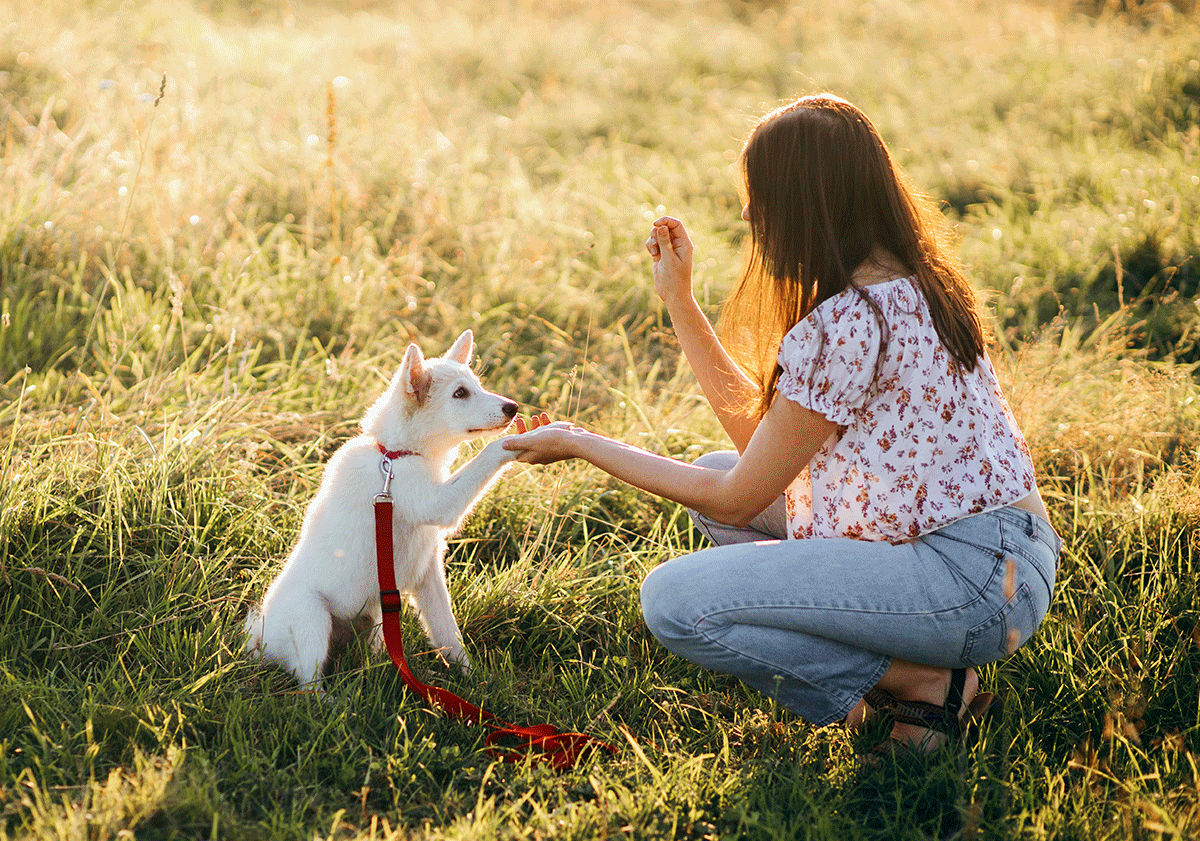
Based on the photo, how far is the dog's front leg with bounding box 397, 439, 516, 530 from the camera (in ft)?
8.37

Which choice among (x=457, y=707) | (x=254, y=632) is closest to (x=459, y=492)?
(x=457, y=707)

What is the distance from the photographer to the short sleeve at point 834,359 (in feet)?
7.14

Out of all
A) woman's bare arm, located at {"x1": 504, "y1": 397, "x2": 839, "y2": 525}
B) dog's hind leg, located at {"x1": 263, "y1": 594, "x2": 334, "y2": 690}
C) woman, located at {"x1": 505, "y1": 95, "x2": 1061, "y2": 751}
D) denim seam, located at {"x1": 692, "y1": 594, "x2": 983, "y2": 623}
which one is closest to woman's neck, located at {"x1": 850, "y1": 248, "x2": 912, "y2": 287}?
woman, located at {"x1": 505, "y1": 95, "x2": 1061, "y2": 751}

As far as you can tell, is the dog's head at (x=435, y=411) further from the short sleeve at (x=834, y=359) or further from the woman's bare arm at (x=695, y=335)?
the short sleeve at (x=834, y=359)

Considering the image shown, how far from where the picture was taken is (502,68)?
838 centimetres

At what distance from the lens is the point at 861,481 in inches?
90.9

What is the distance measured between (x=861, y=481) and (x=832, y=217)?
0.65 meters

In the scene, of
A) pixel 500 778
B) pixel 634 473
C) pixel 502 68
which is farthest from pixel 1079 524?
pixel 502 68

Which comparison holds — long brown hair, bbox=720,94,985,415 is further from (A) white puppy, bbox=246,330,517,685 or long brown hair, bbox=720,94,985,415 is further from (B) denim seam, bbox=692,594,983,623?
(A) white puppy, bbox=246,330,517,685

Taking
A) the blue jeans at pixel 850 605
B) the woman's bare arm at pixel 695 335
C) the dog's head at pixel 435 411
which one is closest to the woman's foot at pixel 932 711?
the blue jeans at pixel 850 605

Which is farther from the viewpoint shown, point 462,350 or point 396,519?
point 462,350

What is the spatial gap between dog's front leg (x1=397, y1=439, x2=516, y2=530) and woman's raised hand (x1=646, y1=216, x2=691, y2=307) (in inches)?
27.2

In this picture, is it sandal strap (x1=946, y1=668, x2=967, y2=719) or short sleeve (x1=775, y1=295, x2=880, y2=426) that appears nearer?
short sleeve (x1=775, y1=295, x2=880, y2=426)

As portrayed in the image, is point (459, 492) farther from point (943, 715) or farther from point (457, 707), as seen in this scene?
point (943, 715)
